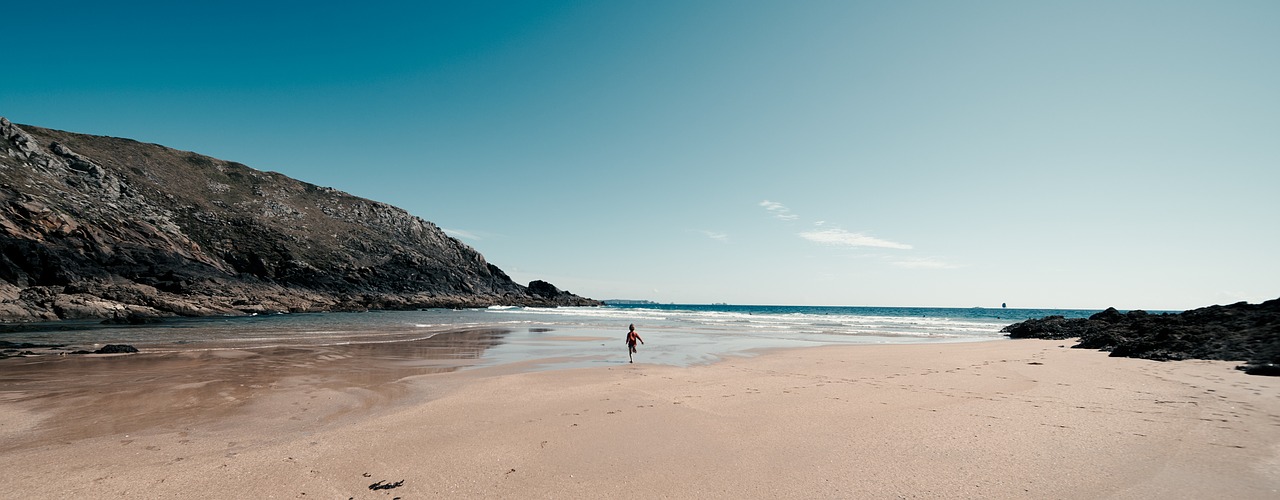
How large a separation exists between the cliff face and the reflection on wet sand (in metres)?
32.5

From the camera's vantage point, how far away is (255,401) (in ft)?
30.1

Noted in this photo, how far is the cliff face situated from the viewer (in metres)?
39.9

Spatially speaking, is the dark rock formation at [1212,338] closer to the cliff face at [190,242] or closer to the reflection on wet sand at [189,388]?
the reflection on wet sand at [189,388]

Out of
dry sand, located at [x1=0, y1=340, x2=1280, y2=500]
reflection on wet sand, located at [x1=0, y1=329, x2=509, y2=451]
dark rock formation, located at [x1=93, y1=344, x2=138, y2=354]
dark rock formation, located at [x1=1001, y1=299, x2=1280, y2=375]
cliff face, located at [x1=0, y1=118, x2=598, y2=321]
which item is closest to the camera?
dry sand, located at [x1=0, y1=340, x2=1280, y2=500]

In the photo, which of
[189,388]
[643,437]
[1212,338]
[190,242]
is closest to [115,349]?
[189,388]

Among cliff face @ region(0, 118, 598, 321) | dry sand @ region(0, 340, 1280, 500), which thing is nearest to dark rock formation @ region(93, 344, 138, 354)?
dry sand @ region(0, 340, 1280, 500)

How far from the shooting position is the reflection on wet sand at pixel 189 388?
7.48 meters

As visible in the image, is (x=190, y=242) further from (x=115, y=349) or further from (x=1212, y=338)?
(x=1212, y=338)

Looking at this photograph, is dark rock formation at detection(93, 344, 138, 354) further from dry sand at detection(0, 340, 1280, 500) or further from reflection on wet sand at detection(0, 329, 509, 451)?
dry sand at detection(0, 340, 1280, 500)

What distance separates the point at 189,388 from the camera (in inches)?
408

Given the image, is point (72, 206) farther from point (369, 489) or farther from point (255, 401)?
point (369, 489)

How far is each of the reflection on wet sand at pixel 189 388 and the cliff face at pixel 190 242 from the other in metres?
32.5

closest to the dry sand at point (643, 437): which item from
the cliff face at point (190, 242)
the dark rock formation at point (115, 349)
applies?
the dark rock formation at point (115, 349)

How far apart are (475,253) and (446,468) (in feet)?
355
